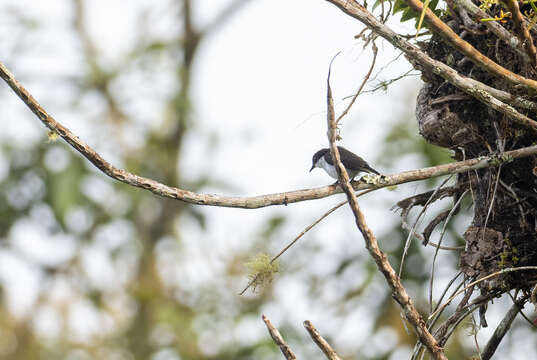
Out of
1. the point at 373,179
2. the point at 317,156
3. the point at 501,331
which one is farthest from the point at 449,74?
the point at 317,156

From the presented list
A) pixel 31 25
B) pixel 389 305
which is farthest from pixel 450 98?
pixel 31 25

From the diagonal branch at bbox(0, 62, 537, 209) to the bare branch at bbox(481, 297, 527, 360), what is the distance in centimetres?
67

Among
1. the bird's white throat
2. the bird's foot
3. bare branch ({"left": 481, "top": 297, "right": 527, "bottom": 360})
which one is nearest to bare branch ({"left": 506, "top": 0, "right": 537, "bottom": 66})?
the bird's foot

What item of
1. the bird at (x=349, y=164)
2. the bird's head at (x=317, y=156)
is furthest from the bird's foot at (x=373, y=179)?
the bird's head at (x=317, y=156)

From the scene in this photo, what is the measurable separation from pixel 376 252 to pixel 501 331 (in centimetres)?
107

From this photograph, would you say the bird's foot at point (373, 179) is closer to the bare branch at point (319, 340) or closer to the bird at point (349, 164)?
the bare branch at point (319, 340)

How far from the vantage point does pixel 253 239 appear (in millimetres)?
9445

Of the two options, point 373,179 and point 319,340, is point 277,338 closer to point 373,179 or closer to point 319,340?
point 319,340

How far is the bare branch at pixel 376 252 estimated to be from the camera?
2240 mm

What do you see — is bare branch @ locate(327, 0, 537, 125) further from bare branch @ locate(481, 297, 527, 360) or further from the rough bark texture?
bare branch @ locate(481, 297, 527, 360)

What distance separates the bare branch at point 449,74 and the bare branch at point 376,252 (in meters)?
0.56

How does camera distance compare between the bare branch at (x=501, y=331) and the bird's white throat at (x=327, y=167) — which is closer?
the bare branch at (x=501, y=331)

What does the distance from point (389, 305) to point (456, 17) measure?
5.51 m

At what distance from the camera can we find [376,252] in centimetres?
234
